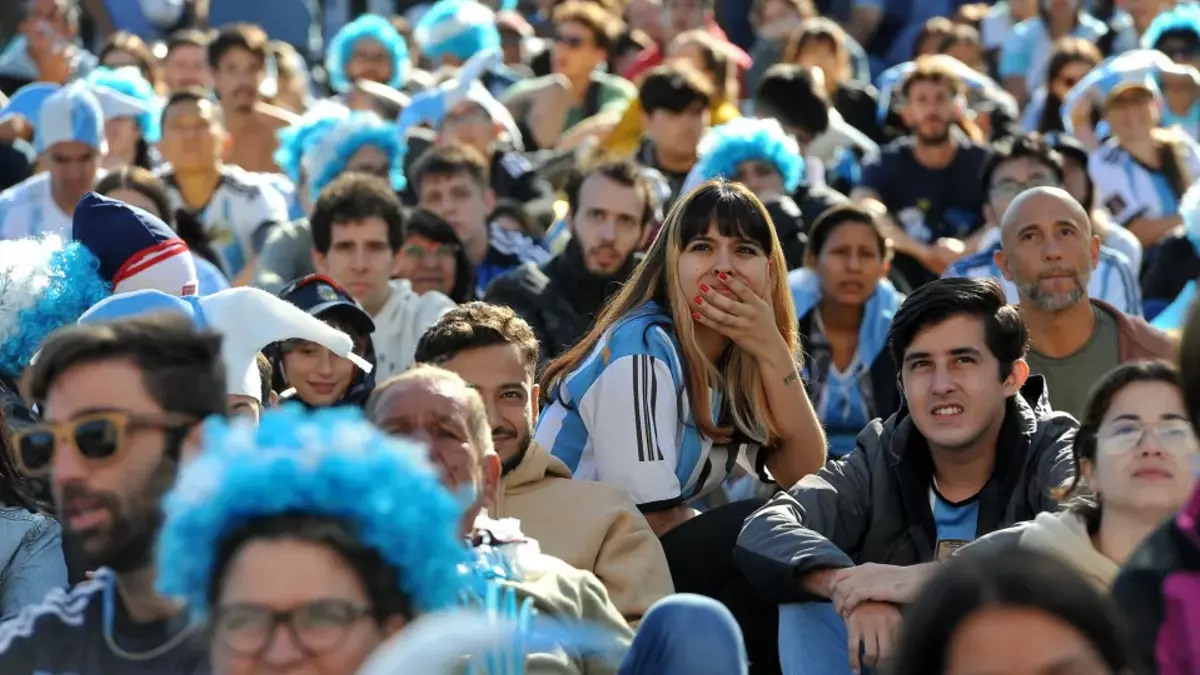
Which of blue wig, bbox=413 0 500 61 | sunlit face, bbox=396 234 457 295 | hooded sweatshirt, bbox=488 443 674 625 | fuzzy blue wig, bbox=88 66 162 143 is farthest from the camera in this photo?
blue wig, bbox=413 0 500 61

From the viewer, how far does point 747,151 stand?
8828 millimetres

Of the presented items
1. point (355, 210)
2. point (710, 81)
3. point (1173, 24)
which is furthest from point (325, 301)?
point (1173, 24)

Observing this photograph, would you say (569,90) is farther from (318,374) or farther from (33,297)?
(33,297)

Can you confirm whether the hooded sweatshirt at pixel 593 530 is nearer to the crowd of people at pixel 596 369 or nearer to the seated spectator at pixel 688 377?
the crowd of people at pixel 596 369

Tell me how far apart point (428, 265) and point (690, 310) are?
2.68 meters

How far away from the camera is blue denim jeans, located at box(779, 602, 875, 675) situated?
497cm

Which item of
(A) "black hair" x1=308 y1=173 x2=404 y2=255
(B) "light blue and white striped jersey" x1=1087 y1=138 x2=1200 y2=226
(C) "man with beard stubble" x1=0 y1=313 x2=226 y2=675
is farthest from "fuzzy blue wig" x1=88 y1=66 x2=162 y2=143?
(C) "man with beard stubble" x1=0 y1=313 x2=226 y2=675

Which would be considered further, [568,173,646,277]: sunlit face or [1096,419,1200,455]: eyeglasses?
[568,173,646,277]: sunlit face

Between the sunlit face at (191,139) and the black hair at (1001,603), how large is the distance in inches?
279

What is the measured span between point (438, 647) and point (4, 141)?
26.0 ft

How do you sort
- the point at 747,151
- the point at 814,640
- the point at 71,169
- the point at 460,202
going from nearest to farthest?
1. the point at 814,640
2. the point at 71,169
3. the point at 747,151
4. the point at 460,202

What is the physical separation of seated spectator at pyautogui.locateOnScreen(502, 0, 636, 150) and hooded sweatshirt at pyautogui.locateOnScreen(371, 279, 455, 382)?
4.20 m

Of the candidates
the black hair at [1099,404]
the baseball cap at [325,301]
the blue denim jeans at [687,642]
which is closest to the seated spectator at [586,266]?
the baseball cap at [325,301]

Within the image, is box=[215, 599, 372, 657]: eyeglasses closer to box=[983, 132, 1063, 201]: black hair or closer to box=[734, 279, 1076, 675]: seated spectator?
box=[734, 279, 1076, 675]: seated spectator
